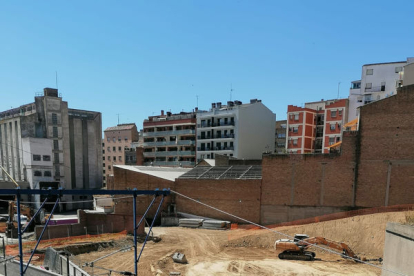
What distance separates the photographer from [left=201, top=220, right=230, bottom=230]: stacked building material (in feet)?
90.2

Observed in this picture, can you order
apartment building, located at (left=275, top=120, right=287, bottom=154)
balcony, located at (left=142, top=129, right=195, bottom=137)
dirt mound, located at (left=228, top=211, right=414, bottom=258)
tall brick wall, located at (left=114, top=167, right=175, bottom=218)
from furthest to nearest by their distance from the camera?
1. apartment building, located at (left=275, top=120, right=287, bottom=154)
2. balcony, located at (left=142, top=129, right=195, bottom=137)
3. tall brick wall, located at (left=114, top=167, right=175, bottom=218)
4. dirt mound, located at (left=228, top=211, right=414, bottom=258)

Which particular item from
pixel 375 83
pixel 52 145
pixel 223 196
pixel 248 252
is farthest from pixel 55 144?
pixel 375 83

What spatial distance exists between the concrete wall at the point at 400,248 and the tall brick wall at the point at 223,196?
16.1m

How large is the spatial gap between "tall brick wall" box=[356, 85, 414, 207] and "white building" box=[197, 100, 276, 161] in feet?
83.5

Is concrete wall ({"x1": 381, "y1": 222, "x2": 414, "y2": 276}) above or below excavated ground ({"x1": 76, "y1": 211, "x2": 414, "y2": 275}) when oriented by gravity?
above

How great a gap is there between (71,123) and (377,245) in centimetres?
5461

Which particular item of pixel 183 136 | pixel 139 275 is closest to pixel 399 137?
pixel 139 275

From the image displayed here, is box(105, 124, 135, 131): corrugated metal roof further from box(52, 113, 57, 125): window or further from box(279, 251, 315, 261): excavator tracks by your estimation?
box(279, 251, 315, 261): excavator tracks

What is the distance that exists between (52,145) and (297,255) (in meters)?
48.0

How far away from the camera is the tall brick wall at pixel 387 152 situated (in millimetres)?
23375

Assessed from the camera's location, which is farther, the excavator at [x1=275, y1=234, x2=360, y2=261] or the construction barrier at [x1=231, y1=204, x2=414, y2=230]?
the construction barrier at [x1=231, y1=204, x2=414, y2=230]

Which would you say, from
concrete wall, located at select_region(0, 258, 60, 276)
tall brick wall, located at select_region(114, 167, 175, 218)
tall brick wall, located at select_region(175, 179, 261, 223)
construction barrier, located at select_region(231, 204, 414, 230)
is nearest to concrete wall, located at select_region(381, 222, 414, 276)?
construction barrier, located at select_region(231, 204, 414, 230)

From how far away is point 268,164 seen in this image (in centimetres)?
2814

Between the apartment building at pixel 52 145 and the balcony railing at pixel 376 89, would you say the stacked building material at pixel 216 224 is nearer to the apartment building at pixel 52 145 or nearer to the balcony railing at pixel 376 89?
the apartment building at pixel 52 145
